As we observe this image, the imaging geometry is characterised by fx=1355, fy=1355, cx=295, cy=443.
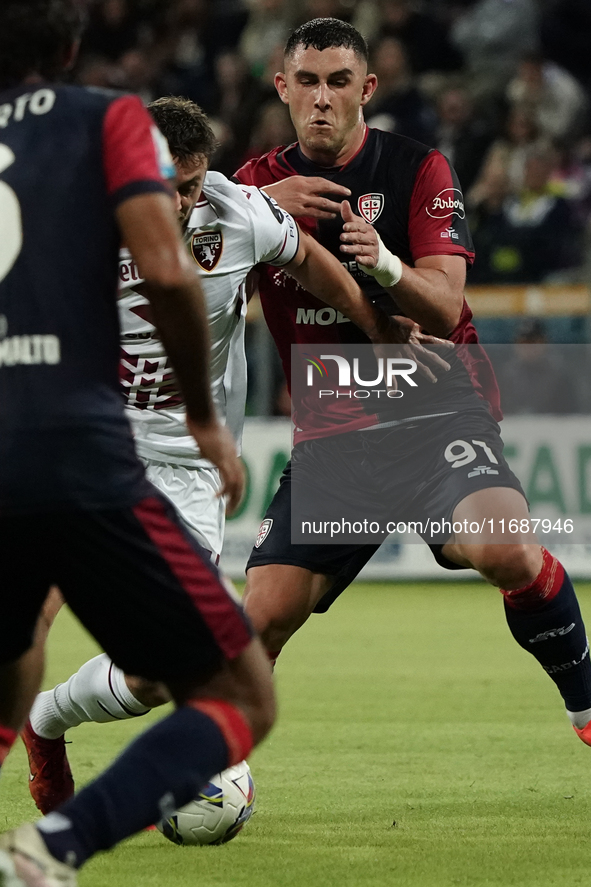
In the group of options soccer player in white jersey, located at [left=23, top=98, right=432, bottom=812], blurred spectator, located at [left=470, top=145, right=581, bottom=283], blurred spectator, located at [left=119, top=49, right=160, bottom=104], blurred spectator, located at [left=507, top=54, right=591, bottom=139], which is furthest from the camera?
blurred spectator, located at [left=119, top=49, right=160, bottom=104]

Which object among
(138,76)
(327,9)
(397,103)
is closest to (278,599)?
(397,103)

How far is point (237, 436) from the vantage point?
452cm

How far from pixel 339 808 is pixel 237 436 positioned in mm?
1249

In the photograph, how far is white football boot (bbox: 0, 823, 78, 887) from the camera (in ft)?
7.40

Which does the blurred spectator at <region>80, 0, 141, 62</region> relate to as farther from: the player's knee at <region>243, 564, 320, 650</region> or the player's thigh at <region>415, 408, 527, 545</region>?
the player's knee at <region>243, 564, 320, 650</region>

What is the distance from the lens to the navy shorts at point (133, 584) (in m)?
2.50

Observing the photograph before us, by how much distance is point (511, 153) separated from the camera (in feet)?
40.9

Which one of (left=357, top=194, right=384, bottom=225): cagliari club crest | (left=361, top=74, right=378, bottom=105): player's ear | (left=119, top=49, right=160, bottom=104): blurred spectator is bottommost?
(left=119, top=49, right=160, bottom=104): blurred spectator

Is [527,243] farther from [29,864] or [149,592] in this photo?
[29,864]

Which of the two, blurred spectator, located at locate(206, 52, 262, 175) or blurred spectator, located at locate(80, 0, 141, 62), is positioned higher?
blurred spectator, located at locate(80, 0, 141, 62)

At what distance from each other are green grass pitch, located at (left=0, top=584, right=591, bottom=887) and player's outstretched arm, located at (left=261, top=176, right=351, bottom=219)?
192 centimetres

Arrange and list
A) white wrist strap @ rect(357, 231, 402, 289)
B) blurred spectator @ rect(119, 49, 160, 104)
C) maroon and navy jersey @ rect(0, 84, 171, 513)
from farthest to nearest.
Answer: blurred spectator @ rect(119, 49, 160, 104) < white wrist strap @ rect(357, 231, 402, 289) < maroon and navy jersey @ rect(0, 84, 171, 513)

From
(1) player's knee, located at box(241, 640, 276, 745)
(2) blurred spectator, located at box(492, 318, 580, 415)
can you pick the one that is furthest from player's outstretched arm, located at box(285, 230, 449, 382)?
(2) blurred spectator, located at box(492, 318, 580, 415)

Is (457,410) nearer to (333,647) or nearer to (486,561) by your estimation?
(486,561)
